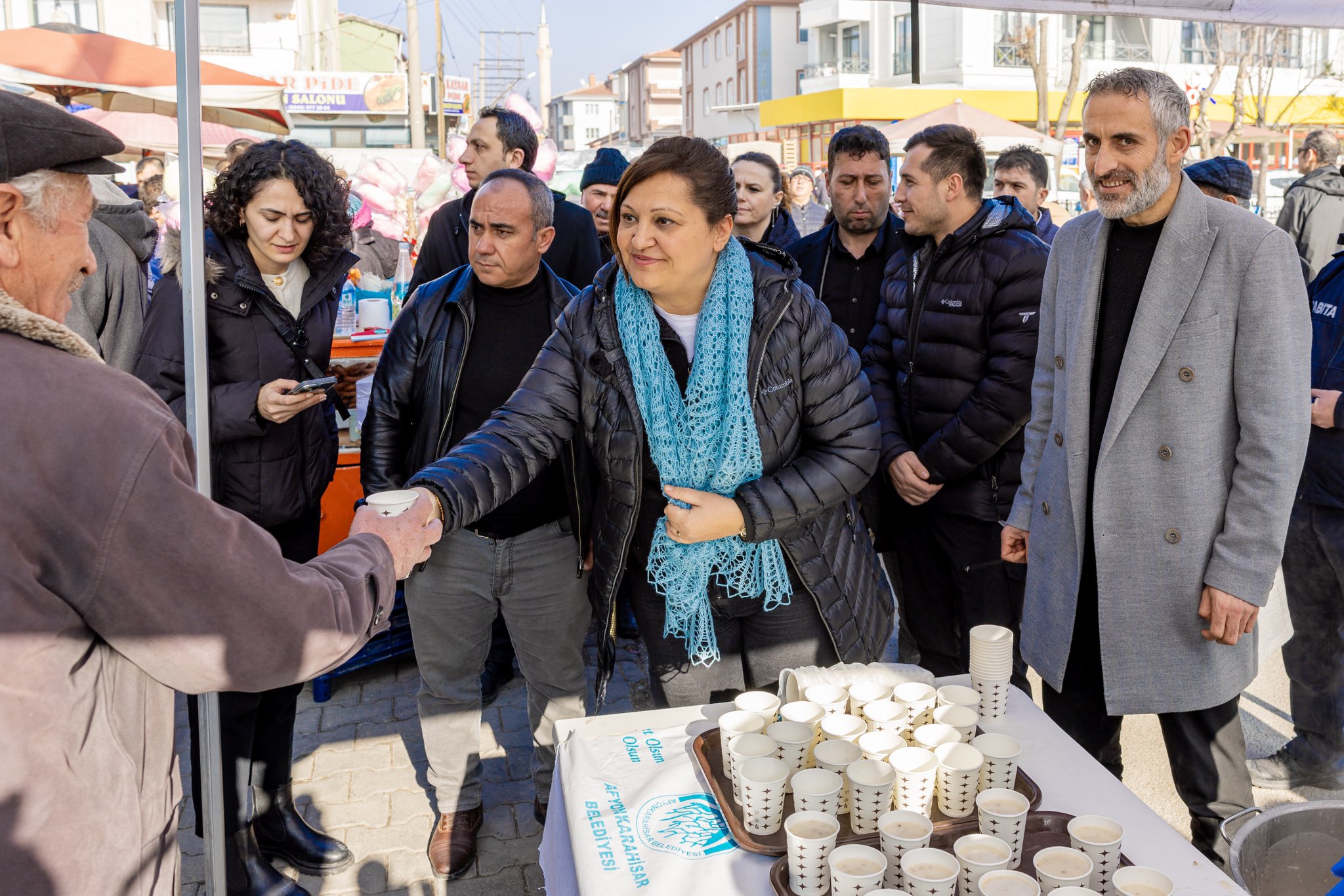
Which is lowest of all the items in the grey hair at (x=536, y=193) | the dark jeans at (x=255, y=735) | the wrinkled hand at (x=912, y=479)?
the dark jeans at (x=255, y=735)

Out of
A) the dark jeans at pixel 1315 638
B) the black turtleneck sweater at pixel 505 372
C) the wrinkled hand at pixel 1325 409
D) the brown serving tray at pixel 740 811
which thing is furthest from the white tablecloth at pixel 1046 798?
the dark jeans at pixel 1315 638

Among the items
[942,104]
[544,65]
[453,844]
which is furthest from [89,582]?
[544,65]

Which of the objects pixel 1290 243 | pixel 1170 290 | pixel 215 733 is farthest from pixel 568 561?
pixel 1290 243

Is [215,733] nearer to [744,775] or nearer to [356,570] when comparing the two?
[356,570]

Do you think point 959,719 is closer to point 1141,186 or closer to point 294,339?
point 1141,186

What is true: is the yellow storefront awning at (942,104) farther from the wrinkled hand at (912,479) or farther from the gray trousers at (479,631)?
the gray trousers at (479,631)

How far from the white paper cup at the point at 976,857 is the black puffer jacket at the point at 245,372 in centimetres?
203

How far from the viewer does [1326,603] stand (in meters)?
3.53

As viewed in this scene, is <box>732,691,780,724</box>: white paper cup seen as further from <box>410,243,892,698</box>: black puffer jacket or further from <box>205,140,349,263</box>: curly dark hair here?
<box>205,140,349,263</box>: curly dark hair

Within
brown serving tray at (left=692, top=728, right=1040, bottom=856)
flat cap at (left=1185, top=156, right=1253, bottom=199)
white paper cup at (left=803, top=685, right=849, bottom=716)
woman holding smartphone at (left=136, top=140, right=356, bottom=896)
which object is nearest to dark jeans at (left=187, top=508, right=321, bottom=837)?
woman holding smartphone at (left=136, top=140, right=356, bottom=896)

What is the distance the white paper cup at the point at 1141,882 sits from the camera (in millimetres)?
1396

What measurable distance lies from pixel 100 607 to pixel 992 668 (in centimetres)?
153

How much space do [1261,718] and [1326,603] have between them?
76 cm

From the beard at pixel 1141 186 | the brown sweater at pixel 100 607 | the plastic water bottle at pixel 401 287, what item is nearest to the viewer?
the brown sweater at pixel 100 607
